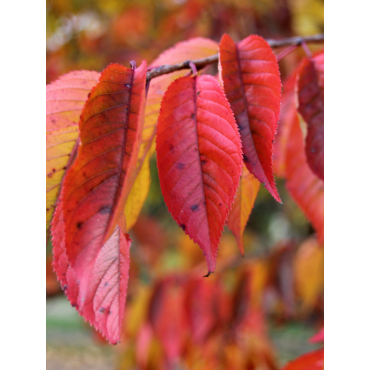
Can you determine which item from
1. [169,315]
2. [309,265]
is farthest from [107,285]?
[309,265]

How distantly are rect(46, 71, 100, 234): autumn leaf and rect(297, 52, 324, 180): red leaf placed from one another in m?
0.22

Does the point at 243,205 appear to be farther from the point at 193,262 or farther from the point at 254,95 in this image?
the point at 193,262

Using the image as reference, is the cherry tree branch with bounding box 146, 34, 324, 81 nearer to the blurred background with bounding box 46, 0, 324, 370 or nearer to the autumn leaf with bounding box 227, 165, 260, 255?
the autumn leaf with bounding box 227, 165, 260, 255

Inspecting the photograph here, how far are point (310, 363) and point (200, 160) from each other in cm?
38

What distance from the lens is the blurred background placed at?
4.02 ft

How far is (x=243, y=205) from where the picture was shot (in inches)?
16.8

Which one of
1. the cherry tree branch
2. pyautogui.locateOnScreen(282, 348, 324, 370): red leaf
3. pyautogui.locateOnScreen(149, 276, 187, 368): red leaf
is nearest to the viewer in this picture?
the cherry tree branch

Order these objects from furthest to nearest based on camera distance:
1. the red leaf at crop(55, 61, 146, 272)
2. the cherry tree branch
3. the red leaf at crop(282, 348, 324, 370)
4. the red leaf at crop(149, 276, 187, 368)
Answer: the red leaf at crop(149, 276, 187, 368) < the red leaf at crop(282, 348, 324, 370) < the cherry tree branch < the red leaf at crop(55, 61, 146, 272)

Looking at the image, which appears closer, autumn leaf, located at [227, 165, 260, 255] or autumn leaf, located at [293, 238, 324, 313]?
autumn leaf, located at [227, 165, 260, 255]

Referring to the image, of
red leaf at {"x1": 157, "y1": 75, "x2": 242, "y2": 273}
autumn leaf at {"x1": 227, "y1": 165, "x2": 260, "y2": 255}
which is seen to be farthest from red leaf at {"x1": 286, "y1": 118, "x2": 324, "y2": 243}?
red leaf at {"x1": 157, "y1": 75, "x2": 242, "y2": 273}

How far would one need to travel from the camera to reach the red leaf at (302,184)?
551 mm

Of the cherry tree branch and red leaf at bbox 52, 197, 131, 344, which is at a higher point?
the cherry tree branch

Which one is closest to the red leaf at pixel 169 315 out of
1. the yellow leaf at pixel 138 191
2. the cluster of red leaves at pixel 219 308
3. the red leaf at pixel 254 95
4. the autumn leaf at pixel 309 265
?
the cluster of red leaves at pixel 219 308

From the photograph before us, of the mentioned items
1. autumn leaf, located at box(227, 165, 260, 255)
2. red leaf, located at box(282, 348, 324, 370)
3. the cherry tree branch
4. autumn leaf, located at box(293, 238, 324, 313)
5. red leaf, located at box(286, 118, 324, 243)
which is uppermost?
the cherry tree branch
